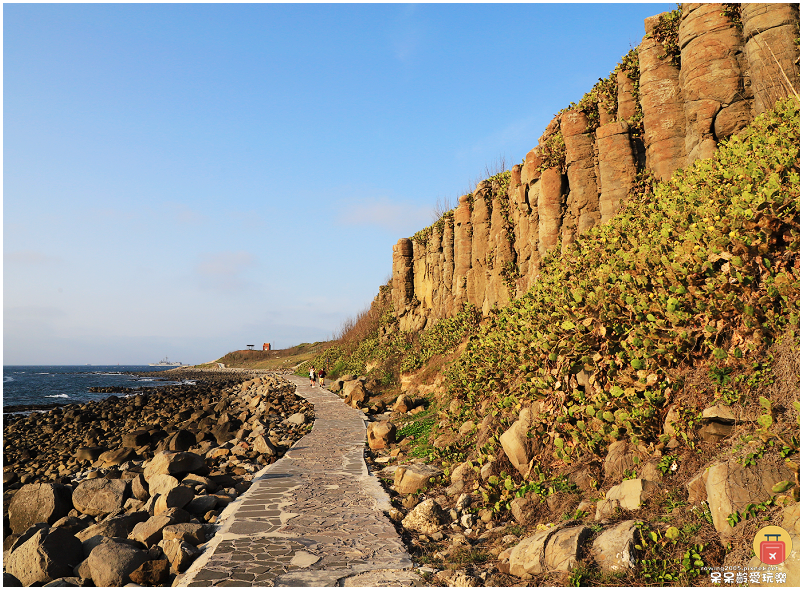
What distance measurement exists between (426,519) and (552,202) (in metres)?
9.69

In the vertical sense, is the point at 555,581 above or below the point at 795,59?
below

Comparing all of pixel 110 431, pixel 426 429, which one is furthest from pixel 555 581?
pixel 110 431

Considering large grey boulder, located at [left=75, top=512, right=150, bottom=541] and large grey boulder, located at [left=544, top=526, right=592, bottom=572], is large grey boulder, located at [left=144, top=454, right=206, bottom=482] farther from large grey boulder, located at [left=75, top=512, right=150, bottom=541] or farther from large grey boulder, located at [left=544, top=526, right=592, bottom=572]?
large grey boulder, located at [left=544, top=526, right=592, bottom=572]

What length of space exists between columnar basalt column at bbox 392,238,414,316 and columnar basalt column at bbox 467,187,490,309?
1026cm

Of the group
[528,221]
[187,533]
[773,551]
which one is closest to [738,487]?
[773,551]

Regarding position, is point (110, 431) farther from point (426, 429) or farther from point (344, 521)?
point (344, 521)

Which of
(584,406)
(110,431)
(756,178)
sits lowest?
(110,431)

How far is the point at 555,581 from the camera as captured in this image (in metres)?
4.53

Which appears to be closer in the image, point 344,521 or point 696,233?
point 696,233

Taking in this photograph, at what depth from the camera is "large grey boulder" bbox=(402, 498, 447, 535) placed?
678 centimetres

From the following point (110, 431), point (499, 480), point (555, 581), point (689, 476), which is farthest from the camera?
point (110, 431)

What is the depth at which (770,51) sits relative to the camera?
847 cm

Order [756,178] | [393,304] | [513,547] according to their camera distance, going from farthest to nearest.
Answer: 1. [393,304]
2. [756,178]
3. [513,547]

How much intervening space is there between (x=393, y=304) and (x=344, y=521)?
26.6 metres
